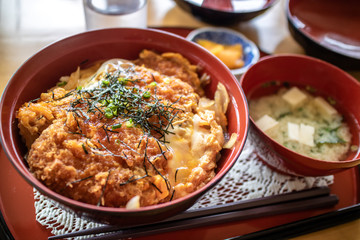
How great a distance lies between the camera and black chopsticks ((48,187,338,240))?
1.75 m

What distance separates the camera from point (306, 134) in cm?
237

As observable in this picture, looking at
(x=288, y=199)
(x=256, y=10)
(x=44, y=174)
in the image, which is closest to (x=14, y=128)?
(x=44, y=174)

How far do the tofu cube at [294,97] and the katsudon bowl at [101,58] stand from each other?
2.41 feet

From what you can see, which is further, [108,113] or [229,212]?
[229,212]

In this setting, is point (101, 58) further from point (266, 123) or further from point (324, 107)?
point (324, 107)

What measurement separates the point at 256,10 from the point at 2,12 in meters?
2.45

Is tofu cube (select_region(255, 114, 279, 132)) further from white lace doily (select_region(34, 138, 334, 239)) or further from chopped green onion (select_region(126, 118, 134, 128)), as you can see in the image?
chopped green onion (select_region(126, 118, 134, 128))

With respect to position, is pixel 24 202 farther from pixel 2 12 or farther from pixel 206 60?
pixel 2 12

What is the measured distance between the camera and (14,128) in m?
1.75

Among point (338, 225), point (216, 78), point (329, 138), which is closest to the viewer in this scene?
point (338, 225)

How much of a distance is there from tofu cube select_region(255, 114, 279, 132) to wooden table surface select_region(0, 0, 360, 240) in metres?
0.93

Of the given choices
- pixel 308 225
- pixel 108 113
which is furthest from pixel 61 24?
pixel 308 225

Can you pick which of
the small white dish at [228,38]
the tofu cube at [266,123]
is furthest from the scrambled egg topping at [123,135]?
the small white dish at [228,38]

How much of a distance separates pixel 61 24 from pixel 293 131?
7.71 ft
